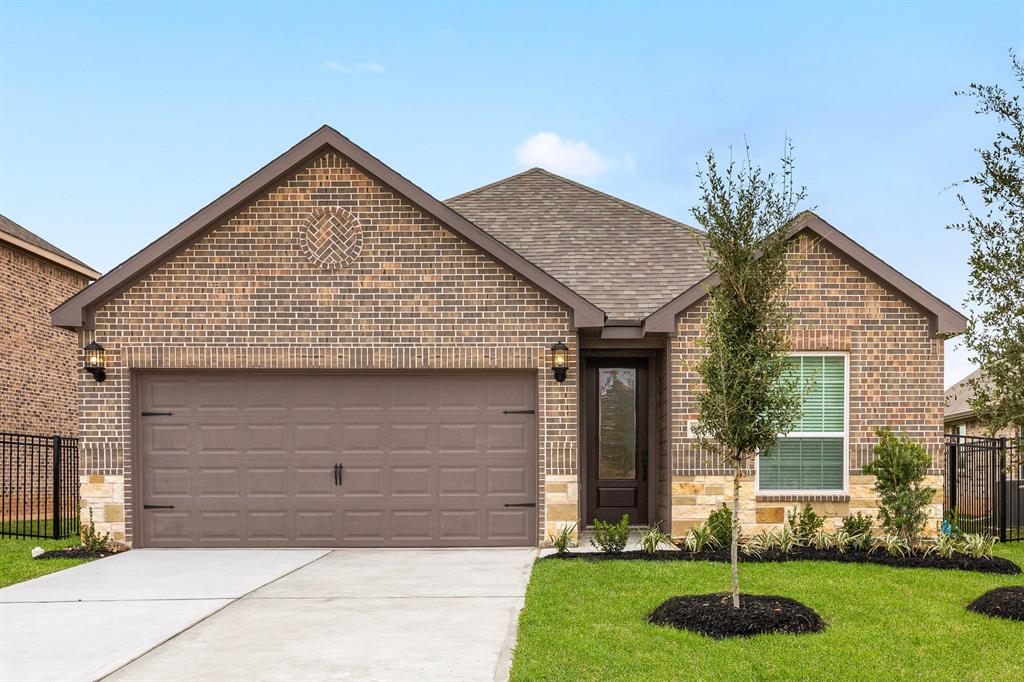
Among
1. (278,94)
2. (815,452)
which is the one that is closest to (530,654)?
(815,452)

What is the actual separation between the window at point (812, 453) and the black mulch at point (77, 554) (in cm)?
916

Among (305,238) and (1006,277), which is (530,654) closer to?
(1006,277)

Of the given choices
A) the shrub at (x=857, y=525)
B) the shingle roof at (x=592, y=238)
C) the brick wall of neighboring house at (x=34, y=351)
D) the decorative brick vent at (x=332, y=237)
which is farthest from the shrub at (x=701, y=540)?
the brick wall of neighboring house at (x=34, y=351)

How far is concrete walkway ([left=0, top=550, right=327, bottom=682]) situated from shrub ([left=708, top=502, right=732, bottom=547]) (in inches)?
209

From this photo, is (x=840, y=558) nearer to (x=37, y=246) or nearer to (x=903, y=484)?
(x=903, y=484)

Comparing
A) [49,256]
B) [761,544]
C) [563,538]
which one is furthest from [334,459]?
[49,256]

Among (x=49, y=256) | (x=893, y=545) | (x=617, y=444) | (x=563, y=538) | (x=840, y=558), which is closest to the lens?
(x=840, y=558)

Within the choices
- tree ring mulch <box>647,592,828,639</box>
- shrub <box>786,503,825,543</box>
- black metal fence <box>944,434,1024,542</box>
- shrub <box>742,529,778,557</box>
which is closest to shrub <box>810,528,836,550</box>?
shrub <box>786,503,825,543</box>

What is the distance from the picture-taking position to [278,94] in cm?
1867

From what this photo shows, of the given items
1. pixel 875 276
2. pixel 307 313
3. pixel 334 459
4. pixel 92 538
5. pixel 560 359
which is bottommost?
pixel 92 538

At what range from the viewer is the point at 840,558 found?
1114 centimetres

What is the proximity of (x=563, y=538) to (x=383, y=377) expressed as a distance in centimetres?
344

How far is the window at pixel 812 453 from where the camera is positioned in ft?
42.1

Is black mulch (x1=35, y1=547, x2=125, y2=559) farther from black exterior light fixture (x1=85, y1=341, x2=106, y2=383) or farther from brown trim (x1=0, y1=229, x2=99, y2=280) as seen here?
brown trim (x1=0, y1=229, x2=99, y2=280)
